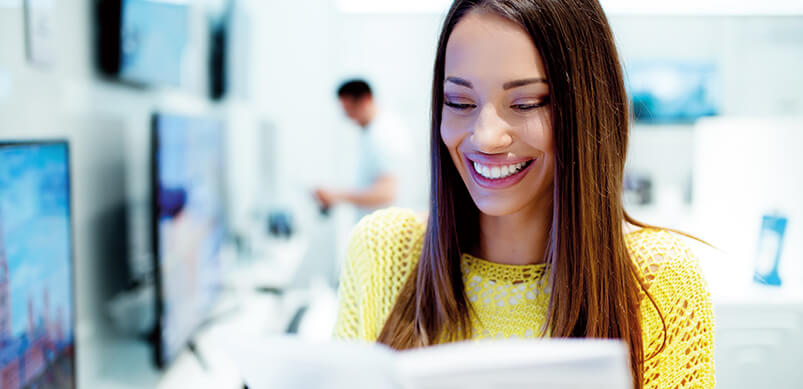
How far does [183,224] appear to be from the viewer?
1.83m

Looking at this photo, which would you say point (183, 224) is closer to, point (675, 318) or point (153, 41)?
point (153, 41)

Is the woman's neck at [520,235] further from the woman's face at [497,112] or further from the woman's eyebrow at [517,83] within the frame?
the woman's eyebrow at [517,83]

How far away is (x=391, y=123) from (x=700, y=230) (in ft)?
5.93

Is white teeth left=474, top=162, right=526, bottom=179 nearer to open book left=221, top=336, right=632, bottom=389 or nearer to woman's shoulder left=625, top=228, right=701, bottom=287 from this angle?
woman's shoulder left=625, top=228, right=701, bottom=287

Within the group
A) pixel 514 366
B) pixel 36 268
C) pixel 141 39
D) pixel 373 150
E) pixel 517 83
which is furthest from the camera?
pixel 373 150

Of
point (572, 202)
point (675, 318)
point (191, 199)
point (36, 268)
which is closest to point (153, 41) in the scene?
point (191, 199)

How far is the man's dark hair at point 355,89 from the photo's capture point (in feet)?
9.91

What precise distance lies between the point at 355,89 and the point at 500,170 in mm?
2338

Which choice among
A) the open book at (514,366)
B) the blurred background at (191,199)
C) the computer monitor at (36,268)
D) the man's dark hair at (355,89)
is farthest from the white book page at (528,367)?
the man's dark hair at (355,89)

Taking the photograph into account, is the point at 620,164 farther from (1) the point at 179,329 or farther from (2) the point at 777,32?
(2) the point at 777,32

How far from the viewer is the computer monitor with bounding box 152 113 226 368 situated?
159 centimetres

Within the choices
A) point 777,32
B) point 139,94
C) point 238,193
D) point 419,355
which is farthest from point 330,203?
point 777,32

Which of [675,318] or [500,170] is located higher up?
[500,170]

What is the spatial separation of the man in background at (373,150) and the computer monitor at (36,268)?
71.4 inches
